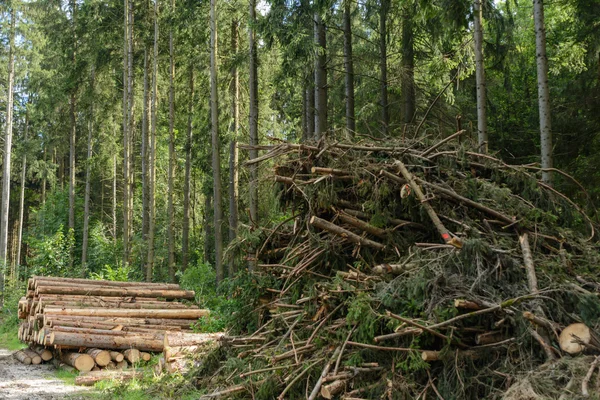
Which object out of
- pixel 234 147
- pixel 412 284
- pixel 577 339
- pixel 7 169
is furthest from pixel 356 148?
pixel 7 169

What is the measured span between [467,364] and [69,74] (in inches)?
1032

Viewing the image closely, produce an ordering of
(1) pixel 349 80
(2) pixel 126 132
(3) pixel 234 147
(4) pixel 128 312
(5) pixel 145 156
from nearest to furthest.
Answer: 1. (4) pixel 128 312
2. (1) pixel 349 80
3. (3) pixel 234 147
4. (5) pixel 145 156
5. (2) pixel 126 132

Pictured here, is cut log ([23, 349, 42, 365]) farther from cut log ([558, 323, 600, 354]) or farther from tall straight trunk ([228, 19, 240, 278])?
cut log ([558, 323, 600, 354])

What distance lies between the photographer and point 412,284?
18.5 ft

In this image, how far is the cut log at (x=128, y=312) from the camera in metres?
12.6

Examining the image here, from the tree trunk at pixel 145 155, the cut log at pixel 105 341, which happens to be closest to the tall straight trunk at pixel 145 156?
→ the tree trunk at pixel 145 155

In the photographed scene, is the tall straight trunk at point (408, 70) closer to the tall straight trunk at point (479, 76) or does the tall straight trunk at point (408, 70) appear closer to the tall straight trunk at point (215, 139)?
the tall straight trunk at point (479, 76)

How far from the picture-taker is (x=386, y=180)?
697cm

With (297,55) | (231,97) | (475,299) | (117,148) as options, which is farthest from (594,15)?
(117,148)

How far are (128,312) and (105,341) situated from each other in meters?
1.61

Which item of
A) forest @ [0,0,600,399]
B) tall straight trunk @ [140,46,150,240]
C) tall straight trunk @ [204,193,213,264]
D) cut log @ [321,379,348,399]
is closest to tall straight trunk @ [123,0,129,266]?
forest @ [0,0,600,399]

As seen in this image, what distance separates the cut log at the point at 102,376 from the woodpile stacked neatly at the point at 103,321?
22.2 inches

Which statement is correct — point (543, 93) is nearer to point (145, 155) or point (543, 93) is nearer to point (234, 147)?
point (234, 147)

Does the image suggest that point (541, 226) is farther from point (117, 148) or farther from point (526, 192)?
point (117, 148)
